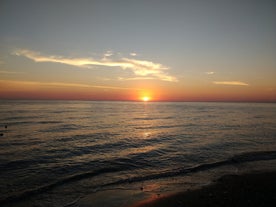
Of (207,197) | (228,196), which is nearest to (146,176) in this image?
(207,197)

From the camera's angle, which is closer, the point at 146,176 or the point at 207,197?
the point at 207,197

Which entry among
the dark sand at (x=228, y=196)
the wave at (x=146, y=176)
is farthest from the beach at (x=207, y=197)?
the wave at (x=146, y=176)

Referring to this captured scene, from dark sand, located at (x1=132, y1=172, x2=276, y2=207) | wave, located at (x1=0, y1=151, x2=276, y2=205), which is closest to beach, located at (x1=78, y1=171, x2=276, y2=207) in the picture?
A: dark sand, located at (x1=132, y1=172, x2=276, y2=207)

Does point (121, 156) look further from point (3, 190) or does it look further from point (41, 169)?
point (3, 190)

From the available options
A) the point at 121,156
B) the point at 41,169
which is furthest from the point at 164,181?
the point at 41,169

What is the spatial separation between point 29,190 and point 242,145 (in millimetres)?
20310

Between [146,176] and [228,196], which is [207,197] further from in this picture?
[146,176]

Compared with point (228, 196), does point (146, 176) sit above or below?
below

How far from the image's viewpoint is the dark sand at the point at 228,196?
27.3ft

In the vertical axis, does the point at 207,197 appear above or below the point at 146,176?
above

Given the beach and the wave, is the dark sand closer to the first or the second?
the beach

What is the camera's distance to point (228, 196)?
8953 millimetres

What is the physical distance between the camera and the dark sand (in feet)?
27.3

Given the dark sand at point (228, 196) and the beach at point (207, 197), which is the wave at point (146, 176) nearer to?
the beach at point (207, 197)
